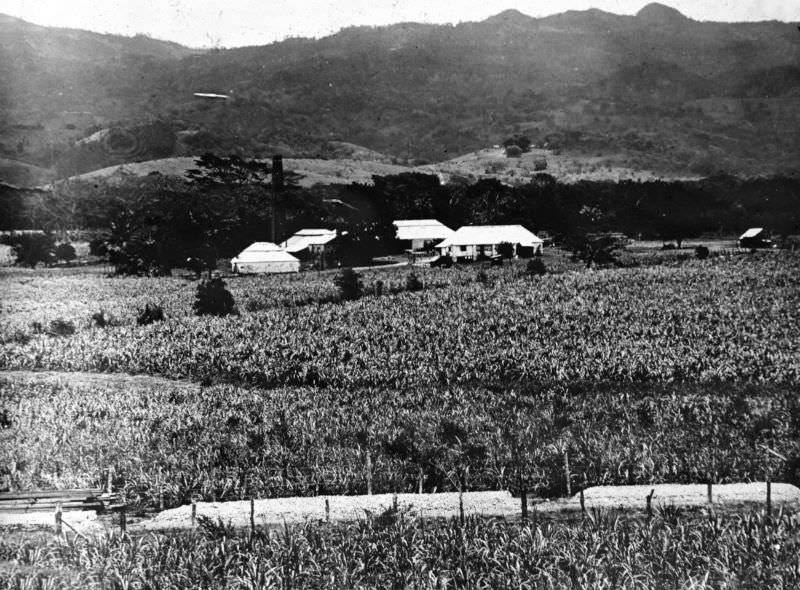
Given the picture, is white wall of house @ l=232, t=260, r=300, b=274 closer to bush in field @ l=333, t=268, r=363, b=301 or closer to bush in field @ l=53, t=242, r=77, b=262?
bush in field @ l=53, t=242, r=77, b=262

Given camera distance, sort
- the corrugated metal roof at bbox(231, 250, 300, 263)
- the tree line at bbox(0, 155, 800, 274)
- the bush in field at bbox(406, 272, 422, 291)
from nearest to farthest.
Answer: the bush in field at bbox(406, 272, 422, 291) → the corrugated metal roof at bbox(231, 250, 300, 263) → the tree line at bbox(0, 155, 800, 274)

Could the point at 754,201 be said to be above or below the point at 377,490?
above

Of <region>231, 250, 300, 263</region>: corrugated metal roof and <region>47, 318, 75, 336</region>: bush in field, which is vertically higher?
<region>231, 250, 300, 263</region>: corrugated metal roof

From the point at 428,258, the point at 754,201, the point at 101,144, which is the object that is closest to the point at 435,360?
the point at 428,258

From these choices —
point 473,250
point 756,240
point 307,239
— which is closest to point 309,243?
point 307,239

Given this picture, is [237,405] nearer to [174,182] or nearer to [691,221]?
[691,221]

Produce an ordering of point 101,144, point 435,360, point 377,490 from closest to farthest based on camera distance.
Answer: point 377,490 < point 435,360 < point 101,144

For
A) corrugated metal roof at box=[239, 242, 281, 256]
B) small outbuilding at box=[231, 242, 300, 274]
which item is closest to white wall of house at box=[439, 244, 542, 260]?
small outbuilding at box=[231, 242, 300, 274]
